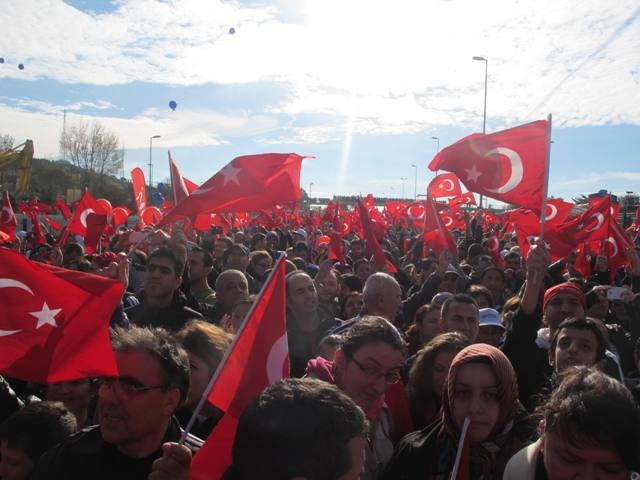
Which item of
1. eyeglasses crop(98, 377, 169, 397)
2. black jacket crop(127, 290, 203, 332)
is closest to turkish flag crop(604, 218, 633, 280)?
black jacket crop(127, 290, 203, 332)

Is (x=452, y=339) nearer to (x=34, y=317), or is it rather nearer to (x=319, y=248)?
(x=34, y=317)

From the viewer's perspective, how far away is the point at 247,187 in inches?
215

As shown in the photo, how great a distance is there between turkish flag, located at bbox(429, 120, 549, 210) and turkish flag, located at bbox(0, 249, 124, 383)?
339cm

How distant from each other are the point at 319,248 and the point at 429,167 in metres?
8.98

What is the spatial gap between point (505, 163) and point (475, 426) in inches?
124

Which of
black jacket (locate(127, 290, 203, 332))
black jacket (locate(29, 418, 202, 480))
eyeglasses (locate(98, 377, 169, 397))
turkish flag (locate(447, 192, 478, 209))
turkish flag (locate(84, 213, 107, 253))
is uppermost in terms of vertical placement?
turkish flag (locate(447, 192, 478, 209))

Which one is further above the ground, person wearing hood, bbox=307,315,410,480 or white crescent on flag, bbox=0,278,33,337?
white crescent on flag, bbox=0,278,33,337

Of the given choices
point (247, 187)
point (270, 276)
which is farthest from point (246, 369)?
point (247, 187)

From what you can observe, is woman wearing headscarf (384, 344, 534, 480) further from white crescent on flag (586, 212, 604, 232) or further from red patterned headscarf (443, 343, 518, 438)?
white crescent on flag (586, 212, 604, 232)

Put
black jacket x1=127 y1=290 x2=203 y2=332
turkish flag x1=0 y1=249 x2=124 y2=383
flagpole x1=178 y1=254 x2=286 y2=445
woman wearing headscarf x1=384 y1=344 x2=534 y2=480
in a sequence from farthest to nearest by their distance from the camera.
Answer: black jacket x1=127 y1=290 x2=203 y2=332, turkish flag x1=0 y1=249 x2=124 y2=383, woman wearing headscarf x1=384 y1=344 x2=534 y2=480, flagpole x1=178 y1=254 x2=286 y2=445

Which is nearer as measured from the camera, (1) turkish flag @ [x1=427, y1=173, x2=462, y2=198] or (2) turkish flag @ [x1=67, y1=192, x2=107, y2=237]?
(2) turkish flag @ [x1=67, y1=192, x2=107, y2=237]

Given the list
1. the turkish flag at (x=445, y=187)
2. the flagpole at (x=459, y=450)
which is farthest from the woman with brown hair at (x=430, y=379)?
the turkish flag at (x=445, y=187)

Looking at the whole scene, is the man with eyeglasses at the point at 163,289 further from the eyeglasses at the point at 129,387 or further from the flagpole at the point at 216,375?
the eyeglasses at the point at 129,387

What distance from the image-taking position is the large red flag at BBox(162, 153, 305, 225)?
5379 mm
